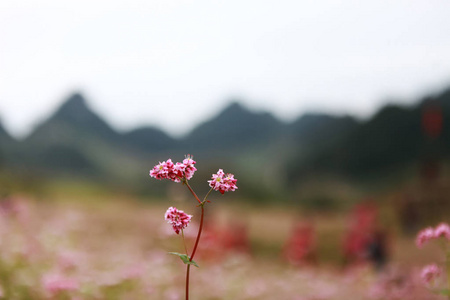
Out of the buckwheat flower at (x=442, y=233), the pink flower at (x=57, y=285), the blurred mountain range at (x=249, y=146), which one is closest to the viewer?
the buckwheat flower at (x=442, y=233)

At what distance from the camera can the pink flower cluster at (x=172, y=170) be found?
267 centimetres

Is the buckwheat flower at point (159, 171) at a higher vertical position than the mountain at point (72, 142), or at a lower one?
lower

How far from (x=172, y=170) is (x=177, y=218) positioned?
0.90 ft

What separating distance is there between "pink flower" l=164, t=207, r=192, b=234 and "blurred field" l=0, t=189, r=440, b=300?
5.28ft

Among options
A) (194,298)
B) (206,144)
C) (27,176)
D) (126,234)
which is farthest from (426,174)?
(27,176)

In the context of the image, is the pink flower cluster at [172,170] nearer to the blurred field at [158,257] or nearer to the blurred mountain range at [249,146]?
the blurred field at [158,257]

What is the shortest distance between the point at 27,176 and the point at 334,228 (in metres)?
10.2

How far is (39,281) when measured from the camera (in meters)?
5.50

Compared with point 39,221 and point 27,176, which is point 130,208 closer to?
point 27,176

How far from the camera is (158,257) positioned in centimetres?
844

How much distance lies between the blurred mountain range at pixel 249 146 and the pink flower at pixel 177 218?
11.7 m

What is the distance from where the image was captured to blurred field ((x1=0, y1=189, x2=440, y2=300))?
580 cm

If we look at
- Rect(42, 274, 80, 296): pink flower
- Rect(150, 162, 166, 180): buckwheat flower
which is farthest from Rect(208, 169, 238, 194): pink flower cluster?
Rect(42, 274, 80, 296): pink flower

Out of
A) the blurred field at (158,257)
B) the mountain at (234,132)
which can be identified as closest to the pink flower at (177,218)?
the blurred field at (158,257)
